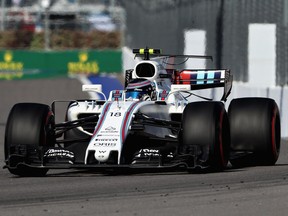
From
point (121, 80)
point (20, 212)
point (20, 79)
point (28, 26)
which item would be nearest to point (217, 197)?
point (20, 212)

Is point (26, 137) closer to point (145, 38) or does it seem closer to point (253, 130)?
point (253, 130)

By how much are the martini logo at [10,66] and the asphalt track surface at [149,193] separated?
32.6 m

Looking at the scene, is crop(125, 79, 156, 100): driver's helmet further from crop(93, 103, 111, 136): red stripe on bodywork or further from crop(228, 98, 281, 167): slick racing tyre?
crop(228, 98, 281, 167): slick racing tyre

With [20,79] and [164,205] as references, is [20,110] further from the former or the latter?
[20,79]

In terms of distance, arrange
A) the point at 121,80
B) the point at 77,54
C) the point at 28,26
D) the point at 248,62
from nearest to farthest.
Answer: the point at 248,62, the point at 121,80, the point at 77,54, the point at 28,26

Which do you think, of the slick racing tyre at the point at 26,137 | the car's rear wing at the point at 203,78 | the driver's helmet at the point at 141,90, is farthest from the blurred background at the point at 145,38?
the slick racing tyre at the point at 26,137

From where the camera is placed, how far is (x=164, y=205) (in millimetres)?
8469

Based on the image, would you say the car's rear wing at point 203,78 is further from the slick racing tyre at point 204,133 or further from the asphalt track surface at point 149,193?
the slick racing tyre at point 204,133

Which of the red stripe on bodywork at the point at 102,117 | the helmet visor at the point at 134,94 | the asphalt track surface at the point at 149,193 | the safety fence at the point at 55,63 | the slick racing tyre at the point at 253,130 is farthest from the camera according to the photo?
the safety fence at the point at 55,63

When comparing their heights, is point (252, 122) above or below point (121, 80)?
above

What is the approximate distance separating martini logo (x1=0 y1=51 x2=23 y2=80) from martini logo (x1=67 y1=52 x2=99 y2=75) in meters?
2.33

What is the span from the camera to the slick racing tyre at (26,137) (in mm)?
10828

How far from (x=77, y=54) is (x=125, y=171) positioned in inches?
1383

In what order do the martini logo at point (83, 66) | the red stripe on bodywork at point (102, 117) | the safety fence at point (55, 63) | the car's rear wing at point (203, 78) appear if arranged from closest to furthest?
1. the red stripe on bodywork at point (102, 117)
2. the car's rear wing at point (203, 78)
3. the safety fence at point (55, 63)
4. the martini logo at point (83, 66)
